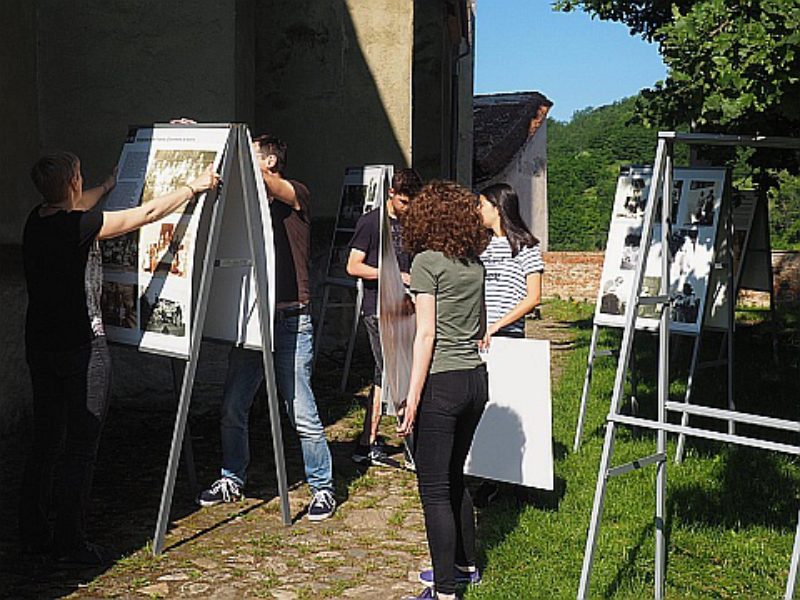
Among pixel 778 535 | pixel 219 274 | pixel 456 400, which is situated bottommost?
pixel 778 535

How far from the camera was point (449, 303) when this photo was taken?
452cm

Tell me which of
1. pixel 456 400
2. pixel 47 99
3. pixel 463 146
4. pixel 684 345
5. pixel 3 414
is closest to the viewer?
pixel 456 400

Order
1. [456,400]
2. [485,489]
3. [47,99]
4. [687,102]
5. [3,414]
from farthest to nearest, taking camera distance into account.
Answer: [47,99] < [3,414] < [485,489] < [687,102] < [456,400]

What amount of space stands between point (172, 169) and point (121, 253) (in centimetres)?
52

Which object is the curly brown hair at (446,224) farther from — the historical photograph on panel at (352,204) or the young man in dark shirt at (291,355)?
the historical photograph on panel at (352,204)

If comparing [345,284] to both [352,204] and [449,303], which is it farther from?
[449,303]

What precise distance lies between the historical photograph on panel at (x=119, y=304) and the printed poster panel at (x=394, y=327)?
4.43 ft

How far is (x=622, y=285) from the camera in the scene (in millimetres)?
7809

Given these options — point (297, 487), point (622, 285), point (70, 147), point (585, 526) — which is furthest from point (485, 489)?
point (70, 147)

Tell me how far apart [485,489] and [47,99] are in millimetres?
4640

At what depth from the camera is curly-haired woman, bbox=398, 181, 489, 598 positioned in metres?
4.47

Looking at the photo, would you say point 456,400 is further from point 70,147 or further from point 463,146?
point 463,146

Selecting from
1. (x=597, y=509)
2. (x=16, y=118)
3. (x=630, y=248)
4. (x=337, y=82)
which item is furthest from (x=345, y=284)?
(x=597, y=509)

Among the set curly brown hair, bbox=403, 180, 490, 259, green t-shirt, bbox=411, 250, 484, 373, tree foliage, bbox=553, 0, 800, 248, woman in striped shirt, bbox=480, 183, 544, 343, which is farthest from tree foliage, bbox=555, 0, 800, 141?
green t-shirt, bbox=411, 250, 484, 373
